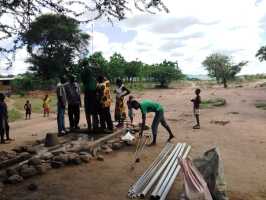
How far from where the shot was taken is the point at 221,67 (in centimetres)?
5562

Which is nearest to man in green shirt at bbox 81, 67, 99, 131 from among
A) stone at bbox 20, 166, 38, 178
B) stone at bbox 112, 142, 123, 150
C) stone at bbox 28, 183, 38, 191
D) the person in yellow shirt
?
the person in yellow shirt

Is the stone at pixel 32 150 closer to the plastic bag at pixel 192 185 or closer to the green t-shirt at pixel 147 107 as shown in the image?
the green t-shirt at pixel 147 107

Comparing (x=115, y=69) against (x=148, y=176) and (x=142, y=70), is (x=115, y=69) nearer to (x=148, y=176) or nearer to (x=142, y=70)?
(x=142, y=70)

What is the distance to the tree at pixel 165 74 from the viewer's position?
53500mm

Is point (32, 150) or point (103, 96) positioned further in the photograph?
point (103, 96)

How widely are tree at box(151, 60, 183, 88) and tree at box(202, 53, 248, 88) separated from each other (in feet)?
17.3

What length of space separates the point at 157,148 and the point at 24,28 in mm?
4841

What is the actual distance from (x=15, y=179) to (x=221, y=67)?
5093cm

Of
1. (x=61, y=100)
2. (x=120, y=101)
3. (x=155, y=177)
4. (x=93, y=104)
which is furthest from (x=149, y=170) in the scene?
(x=120, y=101)

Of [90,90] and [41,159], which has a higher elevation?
[90,90]

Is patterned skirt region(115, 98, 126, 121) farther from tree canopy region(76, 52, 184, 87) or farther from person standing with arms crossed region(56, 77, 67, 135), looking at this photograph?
tree canopy region(76, 52, 184, 87)

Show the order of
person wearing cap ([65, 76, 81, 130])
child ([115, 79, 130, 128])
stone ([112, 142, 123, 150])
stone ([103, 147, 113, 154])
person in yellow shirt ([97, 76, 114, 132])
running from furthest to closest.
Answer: child ([115, 79, 130, 128]) < person wearing cap ([65, 76, 81, 130]) < person in yellow shirt ([97, 76, 114, 132]) < stone ([112, 142, 123, 150]) < stone ([103, 147, 113, 154])

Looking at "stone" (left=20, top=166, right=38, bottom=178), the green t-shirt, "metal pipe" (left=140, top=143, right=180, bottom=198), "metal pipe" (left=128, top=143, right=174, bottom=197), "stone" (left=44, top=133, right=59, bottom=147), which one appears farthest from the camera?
the green t-shirt

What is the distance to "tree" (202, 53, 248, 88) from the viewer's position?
179 feet
